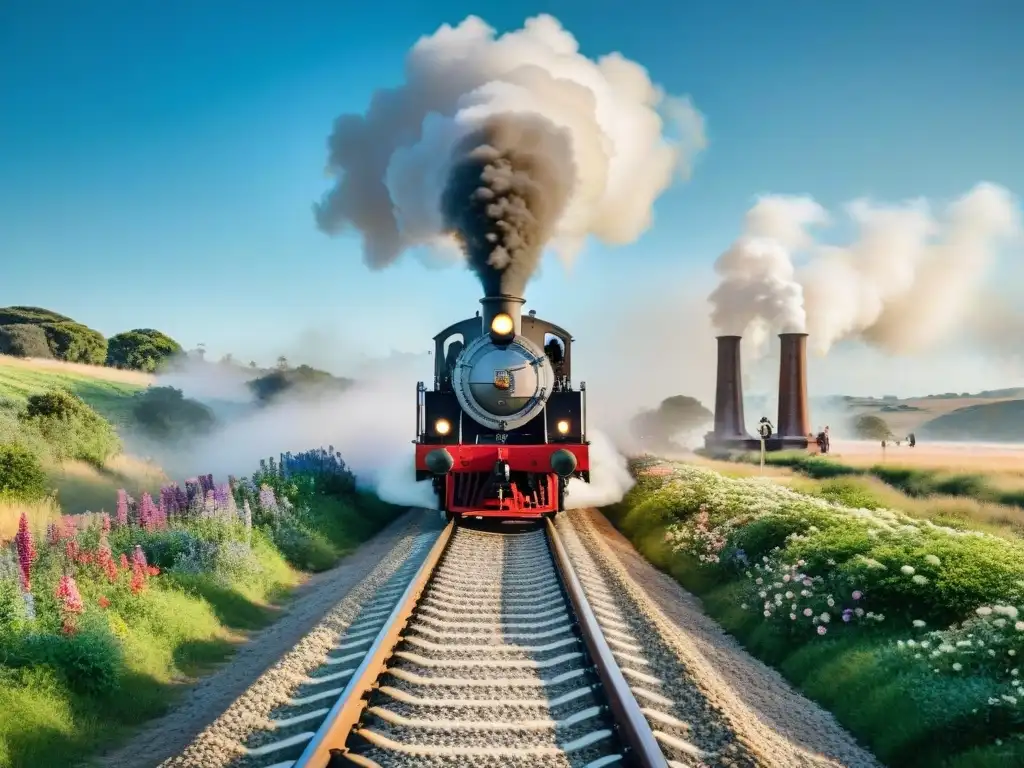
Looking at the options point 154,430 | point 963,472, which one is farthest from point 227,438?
point 963,472

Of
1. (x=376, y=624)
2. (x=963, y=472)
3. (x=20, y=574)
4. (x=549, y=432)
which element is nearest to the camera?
(x=20, y=574)

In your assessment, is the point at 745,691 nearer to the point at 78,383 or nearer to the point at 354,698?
the point at 354,698

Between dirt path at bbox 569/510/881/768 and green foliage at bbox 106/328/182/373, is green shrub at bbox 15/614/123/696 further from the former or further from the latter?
green foliage at bbox 106/328/182/373

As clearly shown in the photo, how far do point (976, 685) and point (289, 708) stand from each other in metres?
3.92

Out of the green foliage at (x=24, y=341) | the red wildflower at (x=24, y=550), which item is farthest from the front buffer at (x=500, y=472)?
the green foliage at (x=24, y=341)

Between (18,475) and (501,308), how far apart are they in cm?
688

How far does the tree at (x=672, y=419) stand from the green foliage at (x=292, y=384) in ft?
50.3

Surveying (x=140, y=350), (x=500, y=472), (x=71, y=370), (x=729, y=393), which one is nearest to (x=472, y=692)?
(x=500, y=472)

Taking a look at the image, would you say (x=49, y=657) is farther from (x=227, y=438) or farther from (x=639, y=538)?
(x=227, y=438)

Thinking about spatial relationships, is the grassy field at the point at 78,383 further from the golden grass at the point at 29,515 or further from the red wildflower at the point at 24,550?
the red wildflower at the point at 24,550

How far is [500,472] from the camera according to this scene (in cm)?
1179

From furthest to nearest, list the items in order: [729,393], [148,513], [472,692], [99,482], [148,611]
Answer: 1. [729,393]
2. [99,482]
3. [148,513]
4. [148,611]
5. [472,692]

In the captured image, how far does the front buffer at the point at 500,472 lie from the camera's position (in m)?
11.8

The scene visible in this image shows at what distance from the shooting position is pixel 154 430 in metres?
25.0
